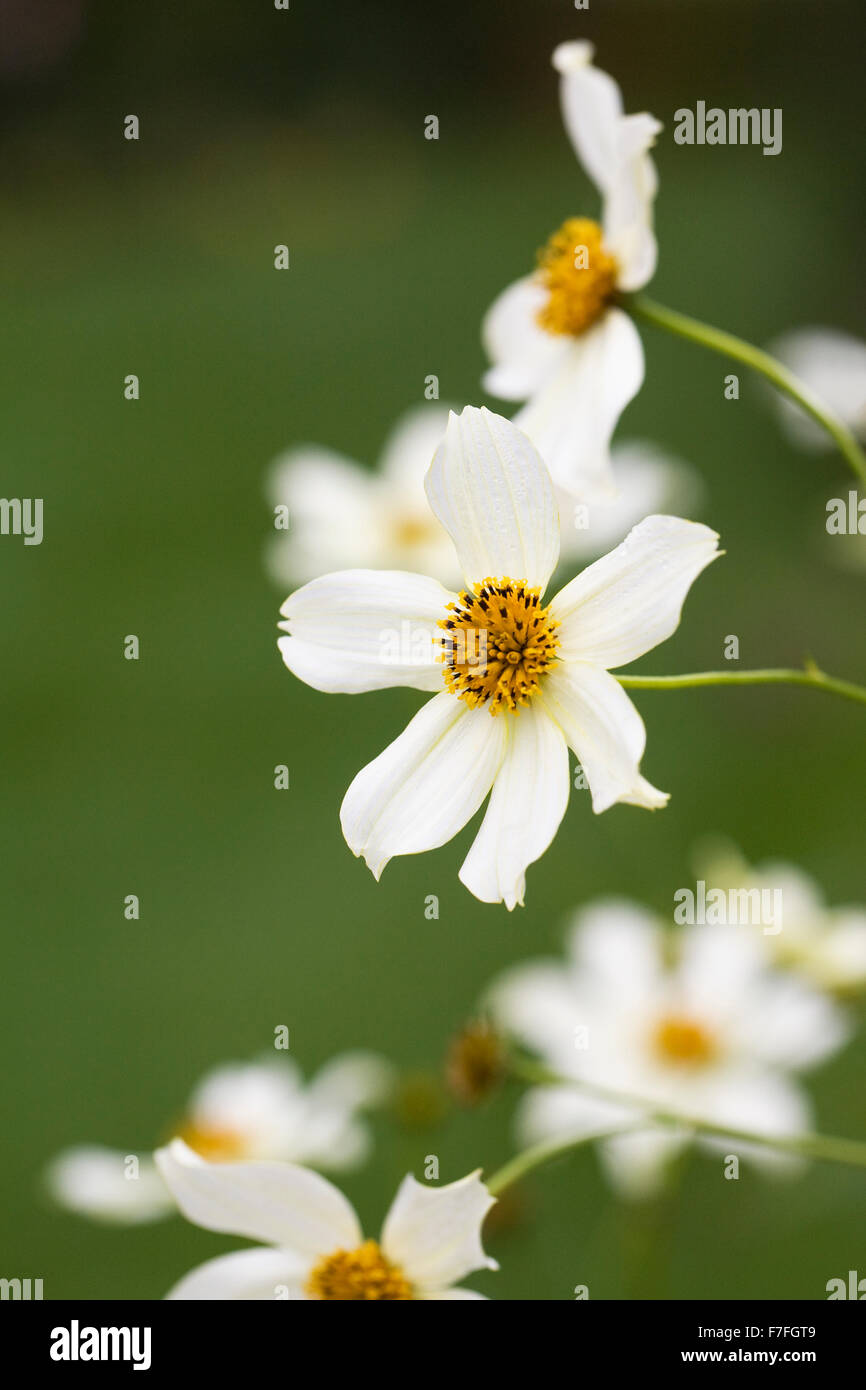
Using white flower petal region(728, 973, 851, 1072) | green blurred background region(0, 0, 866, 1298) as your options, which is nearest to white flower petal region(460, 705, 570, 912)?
green blurred background region(0, 0, 866, 1298)

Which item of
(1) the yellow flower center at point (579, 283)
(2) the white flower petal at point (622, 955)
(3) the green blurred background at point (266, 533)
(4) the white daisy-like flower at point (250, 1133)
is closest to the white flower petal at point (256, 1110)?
(4) the white daisy-like flower at point (250, 1133)

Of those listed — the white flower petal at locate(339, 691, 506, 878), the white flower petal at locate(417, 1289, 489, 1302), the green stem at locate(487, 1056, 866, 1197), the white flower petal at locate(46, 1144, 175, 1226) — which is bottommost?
the white flower petal at locate(417, 1289, 489, 1302)

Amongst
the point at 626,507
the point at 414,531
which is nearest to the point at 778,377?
the point at 626,507

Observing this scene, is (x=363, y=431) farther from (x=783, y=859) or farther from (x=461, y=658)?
(x=461, y=658)

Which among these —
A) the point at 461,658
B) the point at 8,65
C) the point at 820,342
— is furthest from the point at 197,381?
the point at 461,658

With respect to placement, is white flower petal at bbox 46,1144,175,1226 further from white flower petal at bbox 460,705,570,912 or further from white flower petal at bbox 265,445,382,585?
white flower petal at bbox 265,445,382,585
